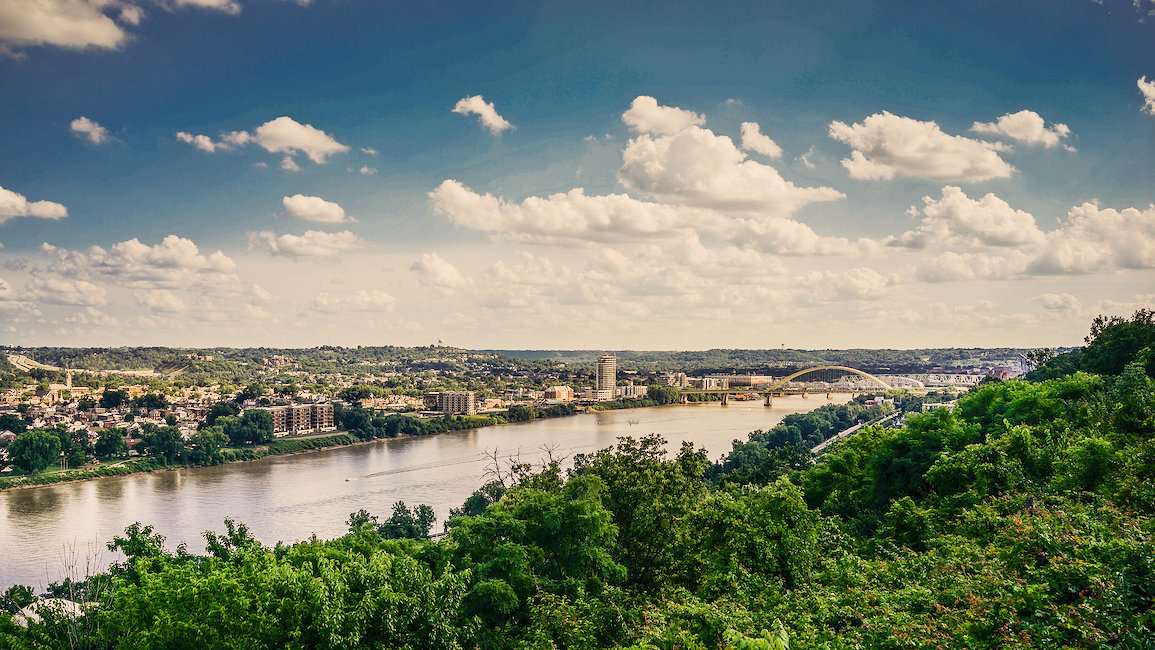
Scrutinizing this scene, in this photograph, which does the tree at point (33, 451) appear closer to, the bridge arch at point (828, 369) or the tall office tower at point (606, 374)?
the tall office tower at point (606, 374)

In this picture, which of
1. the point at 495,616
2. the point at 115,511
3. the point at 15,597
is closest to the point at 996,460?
the point at 495,616

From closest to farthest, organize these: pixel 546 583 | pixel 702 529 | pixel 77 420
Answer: pixel 546 583
pixel 702 529
pixel 77 420

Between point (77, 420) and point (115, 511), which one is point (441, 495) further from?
point (77, 420)

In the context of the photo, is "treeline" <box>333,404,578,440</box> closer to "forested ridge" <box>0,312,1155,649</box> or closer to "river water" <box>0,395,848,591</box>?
"river water" <box>0,395,848,591</box>

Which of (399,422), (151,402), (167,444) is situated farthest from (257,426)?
(151,402)

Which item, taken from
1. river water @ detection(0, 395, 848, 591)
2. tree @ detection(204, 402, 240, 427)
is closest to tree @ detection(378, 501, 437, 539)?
river water @ detection(0, 395, 848, 591)

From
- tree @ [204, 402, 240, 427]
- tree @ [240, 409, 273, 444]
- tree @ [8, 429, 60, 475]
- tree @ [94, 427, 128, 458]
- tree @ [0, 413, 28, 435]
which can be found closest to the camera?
tree @ [8, 429, 60, 475]
